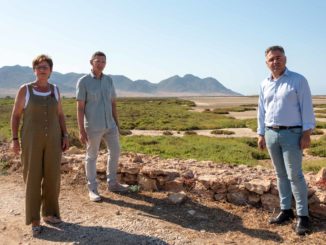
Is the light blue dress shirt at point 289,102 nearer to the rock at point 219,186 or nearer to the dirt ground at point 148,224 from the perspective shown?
the dirt ground at point 148,224

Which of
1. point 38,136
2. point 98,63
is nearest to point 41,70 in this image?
point 38,136

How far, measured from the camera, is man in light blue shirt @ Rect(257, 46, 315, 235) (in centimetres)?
489

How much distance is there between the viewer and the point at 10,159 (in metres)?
9.59

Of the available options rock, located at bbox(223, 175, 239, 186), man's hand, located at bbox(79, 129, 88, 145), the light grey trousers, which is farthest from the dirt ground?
man's hand, located at bbox(79, 129, 88, 145)

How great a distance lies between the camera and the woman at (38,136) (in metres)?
5.21

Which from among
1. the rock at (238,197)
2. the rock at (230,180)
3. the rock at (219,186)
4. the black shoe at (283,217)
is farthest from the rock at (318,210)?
the rock at (219,186)

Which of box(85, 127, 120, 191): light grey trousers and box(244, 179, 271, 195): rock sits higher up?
box(85, 127, 120, 191): light grey trousers

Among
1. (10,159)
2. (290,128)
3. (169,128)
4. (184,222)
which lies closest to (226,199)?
(184,222)

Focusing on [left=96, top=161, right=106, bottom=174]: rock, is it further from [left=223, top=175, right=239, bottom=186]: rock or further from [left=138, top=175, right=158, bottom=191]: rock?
[left=223, top=175, right=239, bottom=186]: rock

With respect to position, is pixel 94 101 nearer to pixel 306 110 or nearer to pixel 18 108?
pixel 18 108

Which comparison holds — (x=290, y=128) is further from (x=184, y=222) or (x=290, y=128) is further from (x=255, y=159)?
(x=255, y=159)

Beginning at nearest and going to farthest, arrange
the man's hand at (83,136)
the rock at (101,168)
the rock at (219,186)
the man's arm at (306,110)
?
the man's arm at (306,110), the man's hand at (83,136), the rock at (219,186), the rock at (101,168)

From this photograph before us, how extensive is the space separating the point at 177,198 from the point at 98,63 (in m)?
2.34

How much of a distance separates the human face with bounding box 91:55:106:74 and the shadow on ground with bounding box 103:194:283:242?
2.03 m
